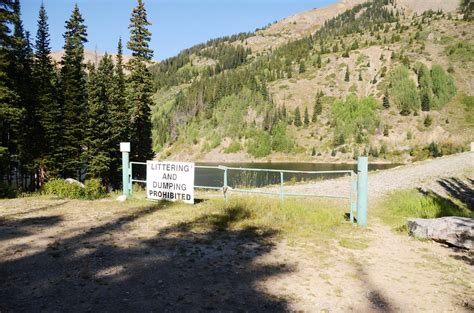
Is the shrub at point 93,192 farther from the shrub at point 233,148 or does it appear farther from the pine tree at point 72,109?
the shrub at point 233,148

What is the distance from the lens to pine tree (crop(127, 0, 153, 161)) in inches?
1624

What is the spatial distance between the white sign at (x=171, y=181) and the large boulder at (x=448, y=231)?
24.3 ft

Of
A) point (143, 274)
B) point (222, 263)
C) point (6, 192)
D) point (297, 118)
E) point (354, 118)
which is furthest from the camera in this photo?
point (297, 118)

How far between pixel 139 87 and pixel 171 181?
3102cm

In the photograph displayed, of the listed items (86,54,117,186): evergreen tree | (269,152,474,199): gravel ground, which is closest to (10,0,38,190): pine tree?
(86,54,117,186): evergreen tree

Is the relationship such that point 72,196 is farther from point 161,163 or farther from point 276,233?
point 276,233

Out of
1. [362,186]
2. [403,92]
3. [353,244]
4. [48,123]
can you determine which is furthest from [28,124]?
[403,92]

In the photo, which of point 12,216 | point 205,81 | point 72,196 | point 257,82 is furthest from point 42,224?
point 205,81

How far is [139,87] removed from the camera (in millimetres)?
42219

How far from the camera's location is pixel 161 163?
14.0 metres

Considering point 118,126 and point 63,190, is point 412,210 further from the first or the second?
point 118,126

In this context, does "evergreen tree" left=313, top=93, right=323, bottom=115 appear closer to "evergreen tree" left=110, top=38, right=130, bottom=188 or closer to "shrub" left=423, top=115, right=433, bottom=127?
"shrub" left=423, top=115, right=433, bottom=127

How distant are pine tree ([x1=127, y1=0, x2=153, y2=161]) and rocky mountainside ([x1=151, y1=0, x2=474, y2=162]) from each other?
6535cm

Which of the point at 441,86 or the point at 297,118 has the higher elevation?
the point at 441,86
